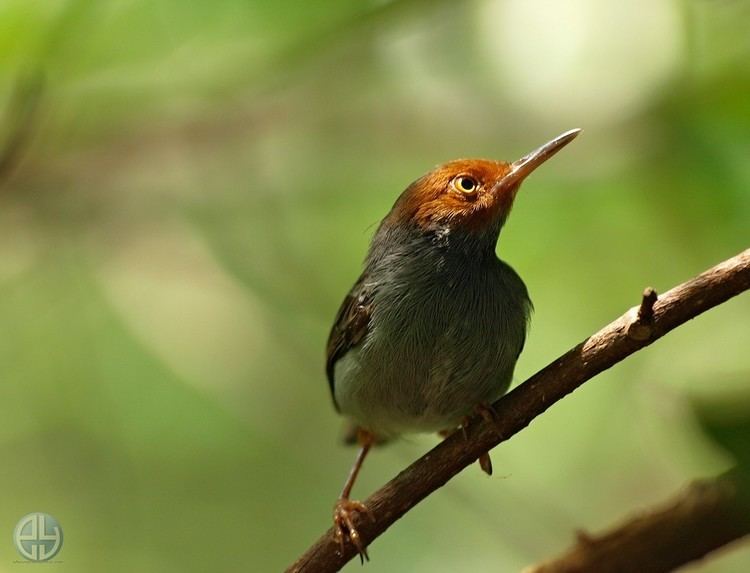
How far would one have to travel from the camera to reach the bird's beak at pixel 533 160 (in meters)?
3.19

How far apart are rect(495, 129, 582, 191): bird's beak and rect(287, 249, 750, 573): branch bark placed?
864 mm

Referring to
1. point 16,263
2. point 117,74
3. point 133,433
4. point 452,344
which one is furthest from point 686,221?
point 16,263

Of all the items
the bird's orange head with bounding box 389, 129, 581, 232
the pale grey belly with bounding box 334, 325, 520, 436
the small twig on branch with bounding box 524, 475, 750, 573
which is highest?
the bird's orange head with bounding box 389, 129, 581, 232

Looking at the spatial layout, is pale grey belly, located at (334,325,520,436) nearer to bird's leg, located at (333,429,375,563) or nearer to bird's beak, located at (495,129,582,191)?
bird's leg, located at (333,429,375,563)

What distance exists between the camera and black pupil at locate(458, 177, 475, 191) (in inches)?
140

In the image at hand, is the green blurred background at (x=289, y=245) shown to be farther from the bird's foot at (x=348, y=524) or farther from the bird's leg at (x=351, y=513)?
the bird's foot at (x=348, y=524)

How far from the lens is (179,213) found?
5.61 metres

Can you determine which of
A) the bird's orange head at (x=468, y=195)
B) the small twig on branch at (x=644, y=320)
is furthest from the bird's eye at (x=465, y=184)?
the small twig on branch at (x=644, y=320)

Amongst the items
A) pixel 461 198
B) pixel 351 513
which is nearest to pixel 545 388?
pixel 461 198

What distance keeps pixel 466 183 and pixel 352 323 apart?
74 cm

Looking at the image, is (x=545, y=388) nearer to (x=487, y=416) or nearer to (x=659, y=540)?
(x=487, y=416)

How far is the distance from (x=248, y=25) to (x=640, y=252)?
242 cm

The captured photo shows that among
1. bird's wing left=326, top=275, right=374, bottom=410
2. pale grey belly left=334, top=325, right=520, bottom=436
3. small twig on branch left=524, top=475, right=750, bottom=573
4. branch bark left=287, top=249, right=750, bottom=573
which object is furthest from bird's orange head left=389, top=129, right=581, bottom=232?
small twig on branch left=524, top=475, right=750, bottom=573

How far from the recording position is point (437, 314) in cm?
340
